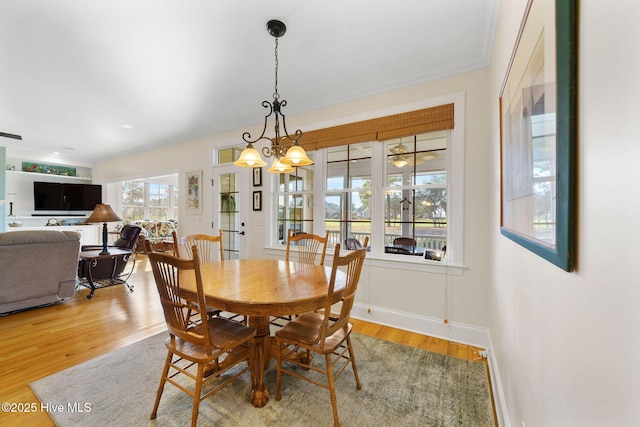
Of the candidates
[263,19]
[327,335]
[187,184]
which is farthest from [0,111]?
[327,335]

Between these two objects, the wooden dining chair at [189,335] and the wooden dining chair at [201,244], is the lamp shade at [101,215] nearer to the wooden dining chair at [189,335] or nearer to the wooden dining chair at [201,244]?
the wooden dining chair at [201,244]

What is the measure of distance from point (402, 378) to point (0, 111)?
19.7ft

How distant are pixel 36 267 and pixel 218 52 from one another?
3.23 metres

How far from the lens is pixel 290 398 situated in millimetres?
1768

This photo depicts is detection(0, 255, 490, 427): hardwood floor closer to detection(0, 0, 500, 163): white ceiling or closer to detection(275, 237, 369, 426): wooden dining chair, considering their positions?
detection(275, 237, 369, 426): wooden dining chair

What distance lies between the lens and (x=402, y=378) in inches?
78.5

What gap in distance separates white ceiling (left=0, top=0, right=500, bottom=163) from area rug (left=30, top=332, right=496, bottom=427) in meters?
2.63

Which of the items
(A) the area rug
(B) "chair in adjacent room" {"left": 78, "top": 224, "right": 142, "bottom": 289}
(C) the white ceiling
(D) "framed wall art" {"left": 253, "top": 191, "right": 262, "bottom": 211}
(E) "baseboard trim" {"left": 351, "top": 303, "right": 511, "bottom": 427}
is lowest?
(A) the area rug

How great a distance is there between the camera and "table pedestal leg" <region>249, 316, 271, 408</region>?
1701 millimetres

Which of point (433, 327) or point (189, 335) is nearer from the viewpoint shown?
point (189, 335)

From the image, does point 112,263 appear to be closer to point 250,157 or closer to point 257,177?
point 257,177

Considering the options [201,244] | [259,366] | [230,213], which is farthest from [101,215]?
[259,366]

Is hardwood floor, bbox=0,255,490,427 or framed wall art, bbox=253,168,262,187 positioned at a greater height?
framed wall art, bbox=253,168,262,187

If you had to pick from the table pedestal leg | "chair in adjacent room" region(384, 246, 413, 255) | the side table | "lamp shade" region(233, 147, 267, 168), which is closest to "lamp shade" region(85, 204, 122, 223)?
the side table
